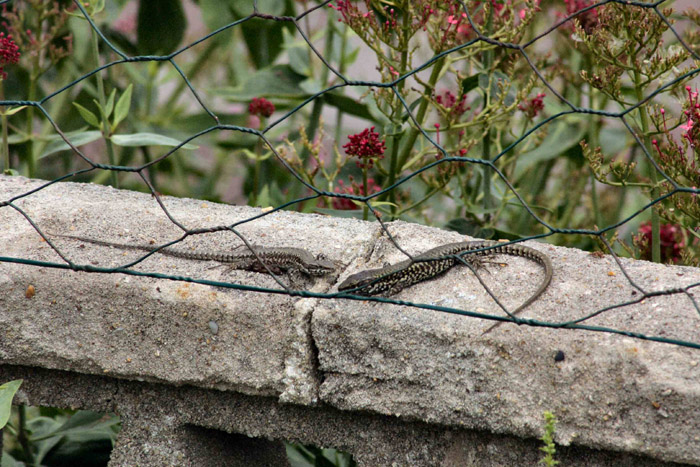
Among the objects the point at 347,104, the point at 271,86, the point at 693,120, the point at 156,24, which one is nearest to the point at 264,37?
the point at 156,24

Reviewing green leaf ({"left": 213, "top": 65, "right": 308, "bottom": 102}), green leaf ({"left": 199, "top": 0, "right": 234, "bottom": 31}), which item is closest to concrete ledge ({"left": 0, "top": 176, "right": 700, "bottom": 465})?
green leaf ({"left": 213, "top": 65, "right": 308, "bottom": 102})

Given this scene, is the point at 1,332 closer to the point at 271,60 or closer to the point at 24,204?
the point at 24,204

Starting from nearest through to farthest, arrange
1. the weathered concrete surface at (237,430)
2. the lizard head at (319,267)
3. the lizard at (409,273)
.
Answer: the weathered concrete surface at (237,430) < the lizard at (409,273) < the lizard head at (319,267)

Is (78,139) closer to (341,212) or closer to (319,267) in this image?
(341,212)

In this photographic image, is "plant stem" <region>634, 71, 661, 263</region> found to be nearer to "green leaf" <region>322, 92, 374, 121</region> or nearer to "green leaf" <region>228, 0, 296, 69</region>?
"green leaf" <region>322, 92, 374, 121</region>

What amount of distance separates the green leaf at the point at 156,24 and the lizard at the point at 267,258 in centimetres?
230

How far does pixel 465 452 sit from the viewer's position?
6.26 feet

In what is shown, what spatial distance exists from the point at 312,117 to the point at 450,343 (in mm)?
1967

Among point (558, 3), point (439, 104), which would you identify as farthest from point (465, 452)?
point (558, 3)

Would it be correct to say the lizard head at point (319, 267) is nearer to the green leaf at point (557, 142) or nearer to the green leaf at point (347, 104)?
the green leaf at point (347, 104)

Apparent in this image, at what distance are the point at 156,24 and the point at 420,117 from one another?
2.14m

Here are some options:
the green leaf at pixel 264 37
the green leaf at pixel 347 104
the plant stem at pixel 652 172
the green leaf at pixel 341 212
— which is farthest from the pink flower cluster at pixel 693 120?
the green leaf at pixel 264 37

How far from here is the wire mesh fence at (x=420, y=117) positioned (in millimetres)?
2113

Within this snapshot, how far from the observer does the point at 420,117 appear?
113 inches
